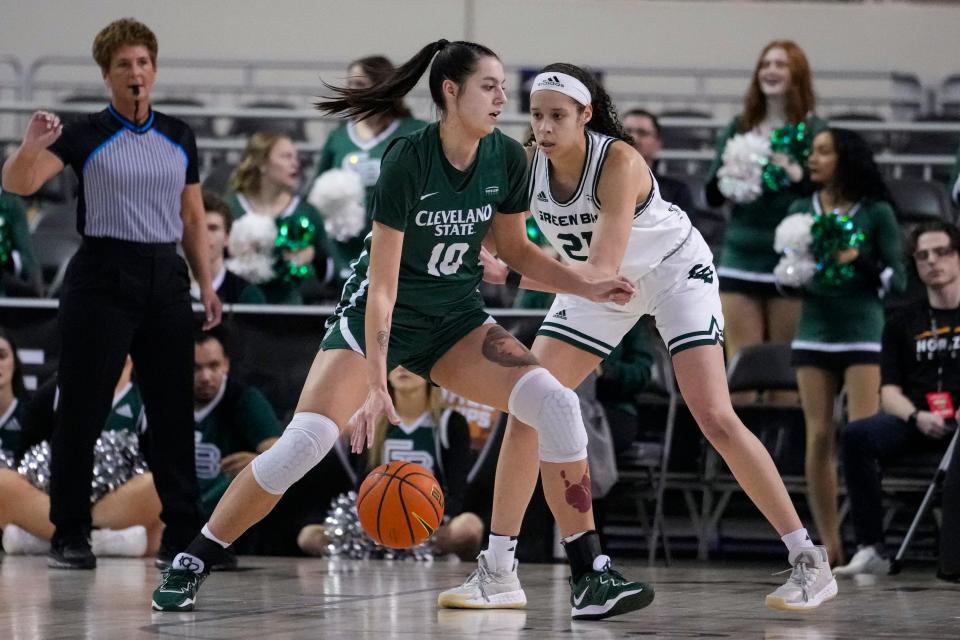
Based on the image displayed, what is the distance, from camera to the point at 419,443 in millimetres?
7457

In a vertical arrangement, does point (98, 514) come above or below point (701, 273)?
below

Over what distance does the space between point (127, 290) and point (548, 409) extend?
7.61 ft

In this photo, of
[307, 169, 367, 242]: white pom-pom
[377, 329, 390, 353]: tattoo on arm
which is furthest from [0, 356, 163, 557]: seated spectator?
[377, 329, 390, 353]: tattoo on arm

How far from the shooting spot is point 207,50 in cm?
1480

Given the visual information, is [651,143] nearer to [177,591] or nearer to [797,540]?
[797,540]

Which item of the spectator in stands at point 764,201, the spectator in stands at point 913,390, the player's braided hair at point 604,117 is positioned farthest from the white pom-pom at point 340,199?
the player's braided hair at point 604,117

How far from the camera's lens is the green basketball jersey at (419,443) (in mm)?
7426

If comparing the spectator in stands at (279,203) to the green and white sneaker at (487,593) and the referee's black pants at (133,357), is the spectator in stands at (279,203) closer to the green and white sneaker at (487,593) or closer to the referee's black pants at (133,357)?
the referee's black pants at (133,357)

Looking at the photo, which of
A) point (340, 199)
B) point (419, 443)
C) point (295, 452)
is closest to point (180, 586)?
point (295, 452)

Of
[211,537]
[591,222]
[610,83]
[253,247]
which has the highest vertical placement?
[610,83]

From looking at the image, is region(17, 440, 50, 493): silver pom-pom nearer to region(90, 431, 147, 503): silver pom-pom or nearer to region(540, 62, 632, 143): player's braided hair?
region(90, 431, 147, 503): silver pom-pom

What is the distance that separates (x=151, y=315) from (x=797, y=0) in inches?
394

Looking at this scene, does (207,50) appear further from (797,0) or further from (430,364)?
(430,364)

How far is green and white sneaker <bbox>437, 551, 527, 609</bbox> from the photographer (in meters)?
5.08
